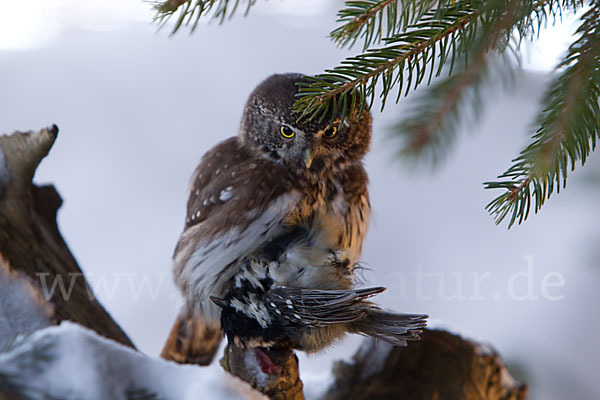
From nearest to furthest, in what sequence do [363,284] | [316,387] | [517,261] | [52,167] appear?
1. [363,284]
2. [316,387]
3. [517,261]
4. [52,167]

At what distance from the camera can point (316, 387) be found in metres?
1.23

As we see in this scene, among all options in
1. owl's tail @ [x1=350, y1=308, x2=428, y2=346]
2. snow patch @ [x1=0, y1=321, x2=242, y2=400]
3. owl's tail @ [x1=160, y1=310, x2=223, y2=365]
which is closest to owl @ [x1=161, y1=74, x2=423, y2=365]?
owl's tail @ [x1=350, y1=308, x2=428, y2=346]

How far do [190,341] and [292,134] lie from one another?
0.55m

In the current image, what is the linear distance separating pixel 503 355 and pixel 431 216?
874 mm

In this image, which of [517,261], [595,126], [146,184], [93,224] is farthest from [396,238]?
[595,126]

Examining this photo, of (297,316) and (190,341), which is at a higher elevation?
(297,316)

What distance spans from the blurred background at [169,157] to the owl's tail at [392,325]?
3.59 ft

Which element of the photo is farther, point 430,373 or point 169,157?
point 169,157

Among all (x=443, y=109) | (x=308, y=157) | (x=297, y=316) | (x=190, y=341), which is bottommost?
(x=190, y=341)

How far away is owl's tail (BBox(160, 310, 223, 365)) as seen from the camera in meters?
1.17

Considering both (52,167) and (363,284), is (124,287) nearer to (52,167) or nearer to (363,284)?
(52,167)

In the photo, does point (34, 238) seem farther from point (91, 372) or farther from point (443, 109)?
point (443, 109)

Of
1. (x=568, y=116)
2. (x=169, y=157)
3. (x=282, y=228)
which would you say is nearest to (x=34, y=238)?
(x=282, y=228)

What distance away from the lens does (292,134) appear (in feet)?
2.93
